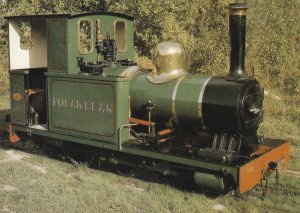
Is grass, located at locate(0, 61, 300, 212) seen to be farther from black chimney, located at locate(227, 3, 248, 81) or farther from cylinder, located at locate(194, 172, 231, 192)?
black chimney, located at locate(227, 3, 248, 81)

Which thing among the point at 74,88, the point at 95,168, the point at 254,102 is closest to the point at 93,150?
the point at 95,168

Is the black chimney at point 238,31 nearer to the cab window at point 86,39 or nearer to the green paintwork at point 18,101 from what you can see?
the cab window at point 86,39

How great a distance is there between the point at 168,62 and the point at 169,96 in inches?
23.2

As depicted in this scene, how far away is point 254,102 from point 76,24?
3478 millimetres

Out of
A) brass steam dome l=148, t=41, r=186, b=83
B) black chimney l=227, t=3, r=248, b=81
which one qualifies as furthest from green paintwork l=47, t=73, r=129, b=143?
black chimney l=227, t=3, r=248, b=81

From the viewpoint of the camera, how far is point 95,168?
8203mm

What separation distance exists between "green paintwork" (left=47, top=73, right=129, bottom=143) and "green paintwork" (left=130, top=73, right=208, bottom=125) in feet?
0.66

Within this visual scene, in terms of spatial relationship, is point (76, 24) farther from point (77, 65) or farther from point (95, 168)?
point (95, 168)

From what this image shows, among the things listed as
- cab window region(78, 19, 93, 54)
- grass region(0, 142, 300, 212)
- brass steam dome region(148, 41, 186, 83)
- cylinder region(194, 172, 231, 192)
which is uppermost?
cab window region(78, 19, 93, 54)

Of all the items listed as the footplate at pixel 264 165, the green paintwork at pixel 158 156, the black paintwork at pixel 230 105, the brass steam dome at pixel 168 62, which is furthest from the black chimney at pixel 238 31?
the green paintwork at pixel 158 156

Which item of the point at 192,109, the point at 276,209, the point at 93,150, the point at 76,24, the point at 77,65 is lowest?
the point at 276,209

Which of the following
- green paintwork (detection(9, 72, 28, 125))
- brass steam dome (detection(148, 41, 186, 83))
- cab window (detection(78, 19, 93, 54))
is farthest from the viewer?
green paintwork (detection(9, 72, 28, 125))

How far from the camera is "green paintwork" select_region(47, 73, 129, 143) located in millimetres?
7242

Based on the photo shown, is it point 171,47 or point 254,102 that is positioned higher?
point 171,47
